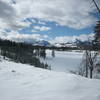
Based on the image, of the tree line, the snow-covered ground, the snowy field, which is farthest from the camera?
the tree line

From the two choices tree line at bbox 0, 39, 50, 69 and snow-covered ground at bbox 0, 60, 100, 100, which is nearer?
snow-covered ground at bbox 0, 60, 100, 100

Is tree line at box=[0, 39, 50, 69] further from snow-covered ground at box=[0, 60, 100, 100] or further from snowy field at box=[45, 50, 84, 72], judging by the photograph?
snow-covered ground at box=[0, 60, 100, 100]

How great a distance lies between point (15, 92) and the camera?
416 cm

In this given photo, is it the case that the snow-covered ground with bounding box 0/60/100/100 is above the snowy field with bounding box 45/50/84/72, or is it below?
above

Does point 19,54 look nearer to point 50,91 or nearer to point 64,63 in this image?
point 64,63

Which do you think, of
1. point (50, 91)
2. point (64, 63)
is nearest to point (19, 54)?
point (64, 63)

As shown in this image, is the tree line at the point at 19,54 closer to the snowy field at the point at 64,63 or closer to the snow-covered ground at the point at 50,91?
the snowy field at the point at 64,63

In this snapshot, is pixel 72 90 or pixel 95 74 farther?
pixel 95 74

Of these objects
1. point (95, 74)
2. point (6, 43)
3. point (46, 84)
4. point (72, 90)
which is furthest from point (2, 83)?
point (6, 43)

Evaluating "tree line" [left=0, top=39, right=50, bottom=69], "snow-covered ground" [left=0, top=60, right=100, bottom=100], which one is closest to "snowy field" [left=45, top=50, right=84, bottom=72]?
"tree line" [left=0, top=39, right=50, bottom=69]

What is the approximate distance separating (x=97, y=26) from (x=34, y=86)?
42.3 ft

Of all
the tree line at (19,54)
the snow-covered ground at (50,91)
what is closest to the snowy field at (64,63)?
the tree line at (19,54)

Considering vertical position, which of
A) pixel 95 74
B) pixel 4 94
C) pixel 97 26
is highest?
pixel 97 26

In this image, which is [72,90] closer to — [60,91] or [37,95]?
[60,91]
